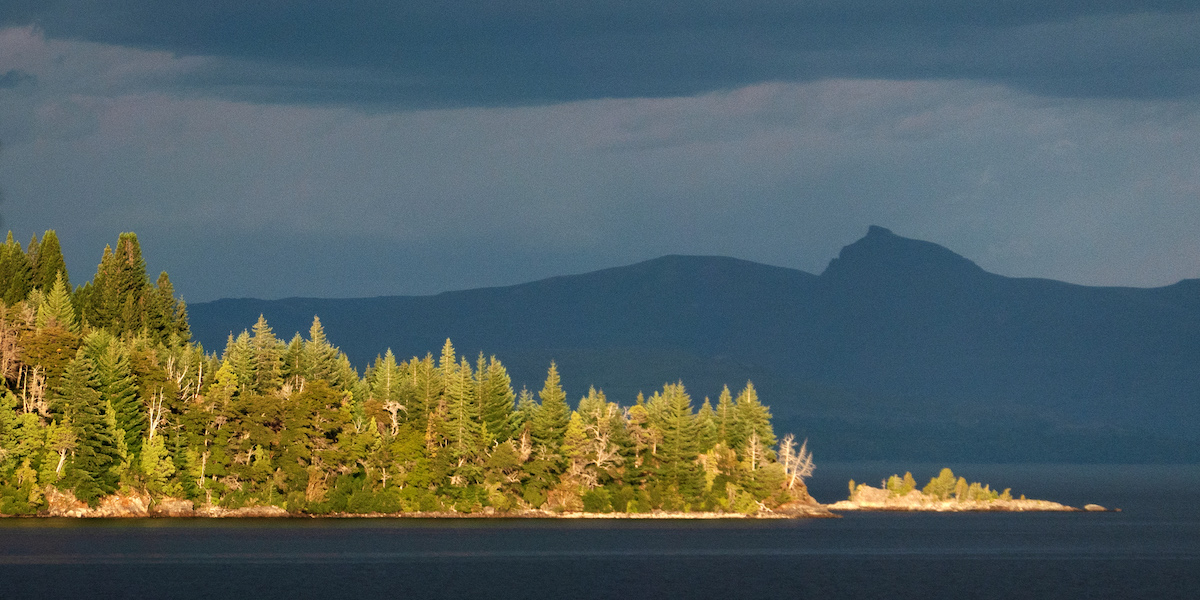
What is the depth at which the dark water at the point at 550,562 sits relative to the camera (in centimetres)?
12112

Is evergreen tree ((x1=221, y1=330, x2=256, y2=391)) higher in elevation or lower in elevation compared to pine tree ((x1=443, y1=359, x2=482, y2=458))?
higher

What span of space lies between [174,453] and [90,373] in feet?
43.9

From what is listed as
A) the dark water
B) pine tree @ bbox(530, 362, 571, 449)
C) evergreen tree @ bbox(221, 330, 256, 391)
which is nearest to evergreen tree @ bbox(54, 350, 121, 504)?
the dark water

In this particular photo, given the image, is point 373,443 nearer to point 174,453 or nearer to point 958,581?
point 174,453

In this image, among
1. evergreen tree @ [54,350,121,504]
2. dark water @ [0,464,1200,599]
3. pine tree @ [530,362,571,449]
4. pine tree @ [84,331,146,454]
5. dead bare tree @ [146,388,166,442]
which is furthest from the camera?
pine tree @ [530,362,571,449]

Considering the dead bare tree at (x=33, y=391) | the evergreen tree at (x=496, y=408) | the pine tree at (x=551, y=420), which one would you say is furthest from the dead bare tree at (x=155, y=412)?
the pine tree at (x=551, y=420)

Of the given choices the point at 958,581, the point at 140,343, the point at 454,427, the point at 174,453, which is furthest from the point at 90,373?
the point at 958,581

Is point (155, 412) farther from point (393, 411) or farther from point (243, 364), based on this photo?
point (393, 411)

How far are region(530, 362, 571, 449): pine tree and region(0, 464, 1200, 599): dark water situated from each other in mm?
10454

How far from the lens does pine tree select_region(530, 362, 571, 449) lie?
19425 centimetres

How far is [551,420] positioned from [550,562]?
5050 centimetres

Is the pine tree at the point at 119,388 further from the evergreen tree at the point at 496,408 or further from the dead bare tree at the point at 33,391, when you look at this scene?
the evergreen tree at the point at 496,408

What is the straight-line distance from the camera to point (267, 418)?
182 m

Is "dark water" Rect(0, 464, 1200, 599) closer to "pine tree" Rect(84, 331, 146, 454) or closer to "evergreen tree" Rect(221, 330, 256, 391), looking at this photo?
"pine tree" Rect(84, 331, 146, 454)
